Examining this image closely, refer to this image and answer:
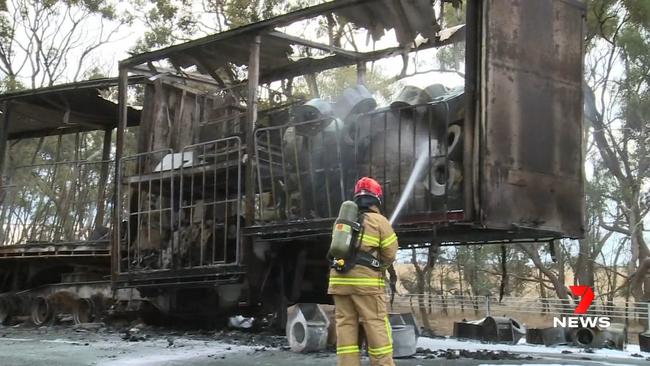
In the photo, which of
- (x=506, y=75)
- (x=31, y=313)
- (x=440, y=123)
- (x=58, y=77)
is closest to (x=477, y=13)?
(x=506, y=75)

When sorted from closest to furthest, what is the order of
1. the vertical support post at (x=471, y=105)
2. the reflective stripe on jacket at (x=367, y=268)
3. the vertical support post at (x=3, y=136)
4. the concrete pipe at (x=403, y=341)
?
the reflective stripe on jacket at (x=367, y=268), the vertical support post at (x=471, y=105), the concrete pipe at (x=403, y=341), the vertical support post at (x=3, y=136)

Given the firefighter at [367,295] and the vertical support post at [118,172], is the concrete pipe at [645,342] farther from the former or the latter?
the vertical support post at [118,172]

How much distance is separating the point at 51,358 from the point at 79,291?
4.00 metres

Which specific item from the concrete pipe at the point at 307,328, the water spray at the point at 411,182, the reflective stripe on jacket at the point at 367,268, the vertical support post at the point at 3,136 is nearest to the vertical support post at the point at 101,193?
the vertical support post at the point at 3,136

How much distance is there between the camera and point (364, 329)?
16.1 feet

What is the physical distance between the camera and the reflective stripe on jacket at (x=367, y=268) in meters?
4.89

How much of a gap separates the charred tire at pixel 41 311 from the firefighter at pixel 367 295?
23.6 feet

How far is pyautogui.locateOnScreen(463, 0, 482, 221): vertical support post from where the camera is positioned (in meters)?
5.96

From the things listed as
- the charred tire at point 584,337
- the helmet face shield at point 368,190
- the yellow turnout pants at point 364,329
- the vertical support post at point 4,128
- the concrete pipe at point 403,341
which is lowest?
the charred tire at point 584,337

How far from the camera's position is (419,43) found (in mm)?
8688

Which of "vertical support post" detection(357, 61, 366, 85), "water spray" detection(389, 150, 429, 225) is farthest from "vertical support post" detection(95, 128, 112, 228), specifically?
"water spray" detection(389, 150, 429, 225)

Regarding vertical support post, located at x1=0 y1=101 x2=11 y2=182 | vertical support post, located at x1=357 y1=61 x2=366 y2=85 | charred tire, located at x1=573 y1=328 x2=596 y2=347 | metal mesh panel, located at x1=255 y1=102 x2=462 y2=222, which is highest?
vertical support post, located at x1=357 y1=61 x2=366 y2=85

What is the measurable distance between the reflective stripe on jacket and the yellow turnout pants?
74 millimetres

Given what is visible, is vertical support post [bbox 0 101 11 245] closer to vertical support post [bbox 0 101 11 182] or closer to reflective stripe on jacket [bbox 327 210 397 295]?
vertical support post [bbox 0 101 11 182]
